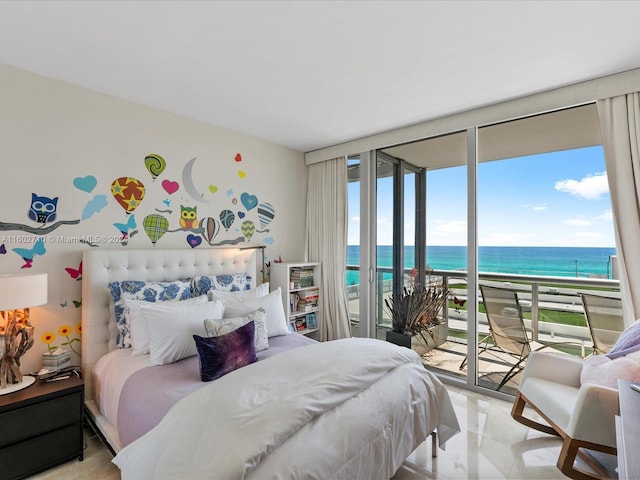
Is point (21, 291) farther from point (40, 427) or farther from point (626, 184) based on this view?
point (626, 184)

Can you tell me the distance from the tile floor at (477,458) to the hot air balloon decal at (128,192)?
1.78 metres

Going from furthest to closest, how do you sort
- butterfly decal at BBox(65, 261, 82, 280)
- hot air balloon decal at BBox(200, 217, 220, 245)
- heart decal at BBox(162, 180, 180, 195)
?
1. hot air balloon decal at BBox(200, 217, 220, 245)
2. heart decal at BBox(162, 180, 180, 195)
3. butterfly decal at BBox(65, 261, 82, 280)

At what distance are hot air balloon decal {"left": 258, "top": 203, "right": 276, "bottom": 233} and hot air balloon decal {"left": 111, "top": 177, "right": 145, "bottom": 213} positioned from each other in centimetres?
132

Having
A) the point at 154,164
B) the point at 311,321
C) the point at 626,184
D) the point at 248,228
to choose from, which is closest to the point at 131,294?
the point at 154,164

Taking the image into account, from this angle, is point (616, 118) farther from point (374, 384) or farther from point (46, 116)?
point (46, 116)

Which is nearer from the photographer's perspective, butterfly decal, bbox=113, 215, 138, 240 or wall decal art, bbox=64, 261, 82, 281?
wall decal art, bbox=64, 261, 82, 281

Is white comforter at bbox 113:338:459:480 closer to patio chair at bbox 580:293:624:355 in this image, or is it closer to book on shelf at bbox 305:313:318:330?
patio chair at bbox 580:293:624:355

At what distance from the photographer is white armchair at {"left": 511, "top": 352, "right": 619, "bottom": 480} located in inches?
67.6

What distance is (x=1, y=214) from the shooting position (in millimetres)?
2186

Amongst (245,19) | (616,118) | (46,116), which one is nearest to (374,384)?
(245,19)

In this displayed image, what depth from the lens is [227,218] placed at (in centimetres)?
348

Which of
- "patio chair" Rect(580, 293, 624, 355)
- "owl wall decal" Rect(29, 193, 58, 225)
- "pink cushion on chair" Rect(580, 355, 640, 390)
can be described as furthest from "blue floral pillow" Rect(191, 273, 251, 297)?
"patio chair" Rect(580, 293, 624, 355)

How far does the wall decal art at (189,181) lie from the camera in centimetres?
314

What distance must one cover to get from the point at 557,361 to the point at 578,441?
640 millimetres
